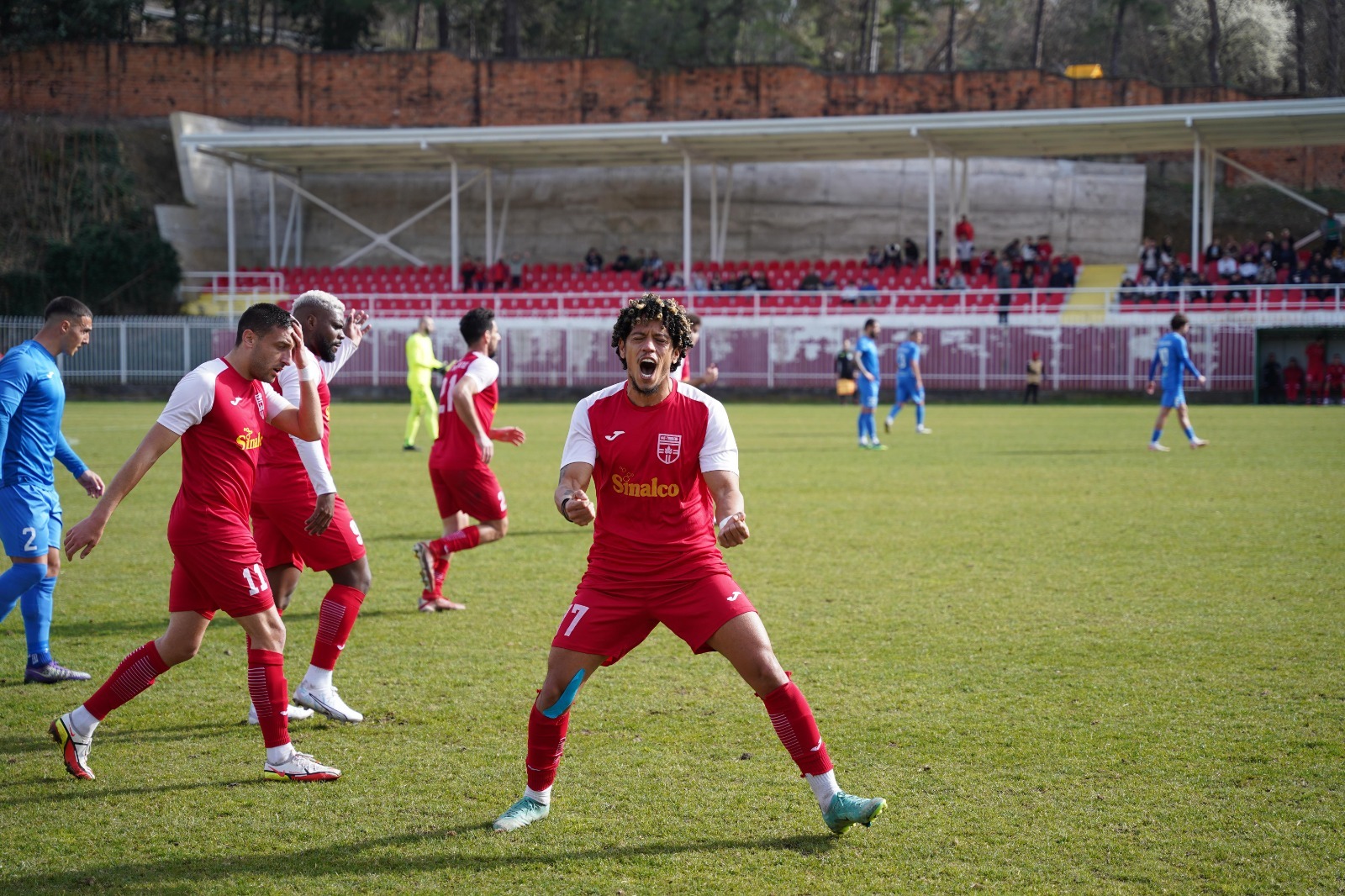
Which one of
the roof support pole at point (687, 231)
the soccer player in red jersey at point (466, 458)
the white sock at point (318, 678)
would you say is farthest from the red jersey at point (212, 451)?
the roof support pole at point (687, 231)

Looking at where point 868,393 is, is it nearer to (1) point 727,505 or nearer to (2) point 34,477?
(2) point 34,477

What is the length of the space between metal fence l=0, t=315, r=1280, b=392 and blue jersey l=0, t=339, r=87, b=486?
27.7 meters

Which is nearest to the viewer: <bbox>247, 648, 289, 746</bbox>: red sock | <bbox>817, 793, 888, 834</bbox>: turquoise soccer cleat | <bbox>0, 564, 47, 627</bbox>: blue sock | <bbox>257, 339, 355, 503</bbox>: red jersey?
<bbox>817, 793, 888, 834</bbox>: turquoise soccer cleat

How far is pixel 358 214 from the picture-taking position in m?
48.2

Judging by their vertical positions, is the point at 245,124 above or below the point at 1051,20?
below

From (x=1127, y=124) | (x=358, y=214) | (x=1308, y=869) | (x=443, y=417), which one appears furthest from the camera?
(x=358, y=214)

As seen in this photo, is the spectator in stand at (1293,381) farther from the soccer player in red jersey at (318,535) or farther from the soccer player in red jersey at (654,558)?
the soccer player in red jersey at (654,558)

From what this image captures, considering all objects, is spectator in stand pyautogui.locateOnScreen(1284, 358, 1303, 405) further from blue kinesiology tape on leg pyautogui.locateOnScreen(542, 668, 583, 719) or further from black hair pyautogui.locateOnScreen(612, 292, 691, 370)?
blue kinesiology tape on leg pyautogui.locateOnScreen(542, 668, 583, 719)

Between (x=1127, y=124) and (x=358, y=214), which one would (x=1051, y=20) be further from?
(x=358, y=214)

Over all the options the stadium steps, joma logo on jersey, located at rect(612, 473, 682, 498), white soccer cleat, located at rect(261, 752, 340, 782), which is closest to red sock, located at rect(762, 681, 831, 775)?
joma logo on jersey, located at rect(612, 473, 682, 498)

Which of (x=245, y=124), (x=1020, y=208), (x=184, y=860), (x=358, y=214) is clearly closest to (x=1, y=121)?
(x=245, y=124)

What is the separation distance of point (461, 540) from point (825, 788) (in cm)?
456

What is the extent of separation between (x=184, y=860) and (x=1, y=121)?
4896cm

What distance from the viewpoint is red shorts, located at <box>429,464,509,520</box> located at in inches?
334
